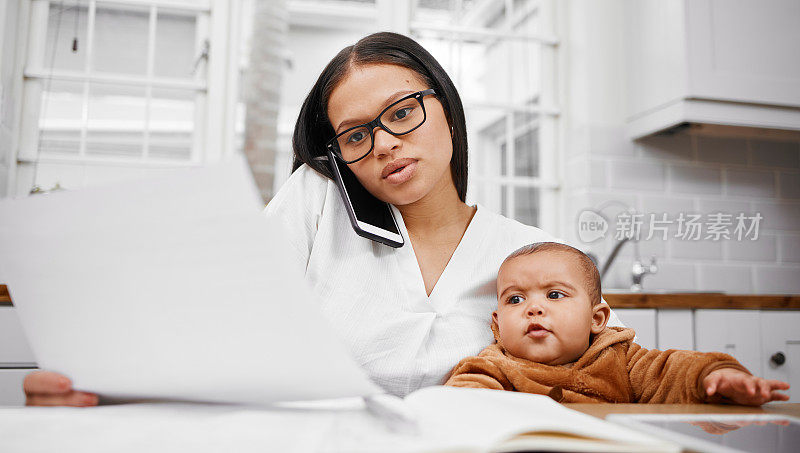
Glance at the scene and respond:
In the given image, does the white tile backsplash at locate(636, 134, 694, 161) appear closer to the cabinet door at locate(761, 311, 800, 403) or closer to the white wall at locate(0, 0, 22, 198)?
the cabinet door at locate(761, 311, 800, 403)

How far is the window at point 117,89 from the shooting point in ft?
7.69

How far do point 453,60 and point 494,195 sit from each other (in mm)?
640

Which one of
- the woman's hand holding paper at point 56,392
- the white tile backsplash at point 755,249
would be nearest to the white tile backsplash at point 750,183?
the white tile backsplash at point 755,249

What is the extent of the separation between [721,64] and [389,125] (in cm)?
179

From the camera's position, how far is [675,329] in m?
1.77

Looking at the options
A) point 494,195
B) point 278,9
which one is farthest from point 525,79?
point 278,9

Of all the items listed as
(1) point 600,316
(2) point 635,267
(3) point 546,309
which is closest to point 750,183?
(2) point 635,267

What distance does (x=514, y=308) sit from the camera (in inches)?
39.1

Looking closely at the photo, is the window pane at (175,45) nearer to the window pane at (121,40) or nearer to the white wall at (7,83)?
the window pane at (121,40)

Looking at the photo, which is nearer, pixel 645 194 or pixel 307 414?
pixel 307 414

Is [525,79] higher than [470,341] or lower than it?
higher

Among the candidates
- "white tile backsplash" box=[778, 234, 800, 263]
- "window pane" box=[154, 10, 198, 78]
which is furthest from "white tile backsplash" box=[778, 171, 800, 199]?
"window pane" box=[154, 10, 198, 78]

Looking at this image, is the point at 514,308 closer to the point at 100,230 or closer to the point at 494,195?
the point at 100,230

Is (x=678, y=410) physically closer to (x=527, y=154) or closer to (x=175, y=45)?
(x=527, y=154)
